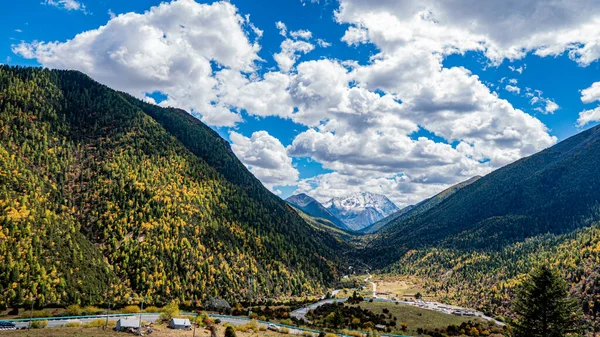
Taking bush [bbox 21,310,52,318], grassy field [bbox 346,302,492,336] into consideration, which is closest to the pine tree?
grassy field [bbox 346,302,492,336]

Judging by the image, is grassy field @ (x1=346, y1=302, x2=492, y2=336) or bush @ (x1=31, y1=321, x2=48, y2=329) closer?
bush @ (x1=31, y1=321, x2=48, y2=329)

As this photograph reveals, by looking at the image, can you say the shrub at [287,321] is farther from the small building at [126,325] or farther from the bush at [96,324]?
the bush at [96,324]

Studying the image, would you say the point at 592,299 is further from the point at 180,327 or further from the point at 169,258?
the point at 169,258

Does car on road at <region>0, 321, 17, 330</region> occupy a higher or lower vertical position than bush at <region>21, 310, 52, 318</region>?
higher

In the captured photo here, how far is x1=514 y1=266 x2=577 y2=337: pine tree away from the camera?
5153 centimetres

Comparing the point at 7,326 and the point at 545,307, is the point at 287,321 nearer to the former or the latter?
the point at 7,326

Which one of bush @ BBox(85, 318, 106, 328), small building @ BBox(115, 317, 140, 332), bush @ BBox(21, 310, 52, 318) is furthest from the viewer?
bush @ BBox(21, 310, 52, 318)

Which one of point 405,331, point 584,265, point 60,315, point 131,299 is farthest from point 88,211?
point 584,265

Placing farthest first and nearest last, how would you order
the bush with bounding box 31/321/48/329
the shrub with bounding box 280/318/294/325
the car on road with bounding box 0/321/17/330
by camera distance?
the shrub with bounding box 280/318/294/325
the bush with bounding box 31/321/48/329
the car on road with bounding box 0/321/17/330

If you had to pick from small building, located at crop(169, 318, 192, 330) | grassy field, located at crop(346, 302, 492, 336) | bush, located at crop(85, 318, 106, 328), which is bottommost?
grassy field, located at crop(346, 302, 492, 336)

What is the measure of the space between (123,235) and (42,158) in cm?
6715

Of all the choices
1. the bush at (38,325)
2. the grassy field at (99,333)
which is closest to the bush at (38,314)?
the bush at (38,325)

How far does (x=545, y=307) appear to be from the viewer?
172ft

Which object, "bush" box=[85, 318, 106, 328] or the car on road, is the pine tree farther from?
the car on road
